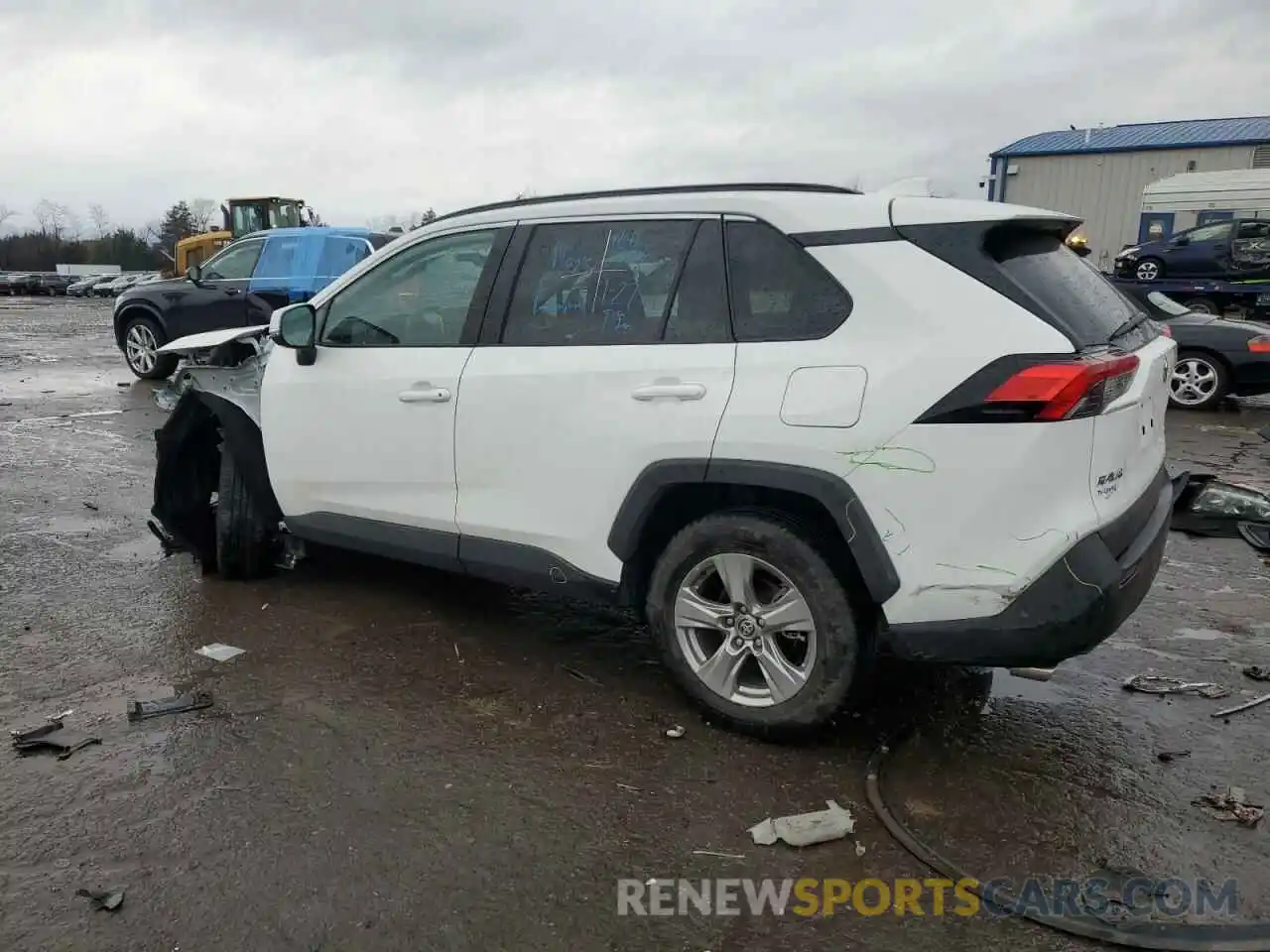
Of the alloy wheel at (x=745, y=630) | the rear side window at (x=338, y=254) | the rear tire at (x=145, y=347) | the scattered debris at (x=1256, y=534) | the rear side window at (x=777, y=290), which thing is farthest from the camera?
the rear tire at (x=145, y=347)

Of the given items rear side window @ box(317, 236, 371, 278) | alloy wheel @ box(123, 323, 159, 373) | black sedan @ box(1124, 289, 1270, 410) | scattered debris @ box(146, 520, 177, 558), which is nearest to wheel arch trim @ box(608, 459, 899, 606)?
scattered debris @ box(146, 520, 177, 558)

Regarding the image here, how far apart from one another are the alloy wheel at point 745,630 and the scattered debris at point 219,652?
6.71ft

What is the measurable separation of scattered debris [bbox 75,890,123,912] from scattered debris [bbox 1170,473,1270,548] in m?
5.83

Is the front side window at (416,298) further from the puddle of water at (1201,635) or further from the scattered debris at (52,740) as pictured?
the puddle of water at (1201,635)

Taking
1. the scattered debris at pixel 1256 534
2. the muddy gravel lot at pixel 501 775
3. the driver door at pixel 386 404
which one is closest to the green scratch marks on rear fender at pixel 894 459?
the muddy gravel lot at pixel 501 775

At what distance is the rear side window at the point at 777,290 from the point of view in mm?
3051

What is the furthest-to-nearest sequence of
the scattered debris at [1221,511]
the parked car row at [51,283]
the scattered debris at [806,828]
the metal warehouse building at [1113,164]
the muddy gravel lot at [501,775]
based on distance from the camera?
1. the parked car row at [51,283]
2. the metal warehouse building at [1113,164]
3. the scattered debris at [1221,511]
4. the scattered debris at [806,828]
5. the muddy gravel lot at [501,775]

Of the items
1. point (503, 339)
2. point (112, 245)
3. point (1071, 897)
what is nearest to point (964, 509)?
point (1071, 897)

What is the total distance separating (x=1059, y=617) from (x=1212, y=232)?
62.9 ft

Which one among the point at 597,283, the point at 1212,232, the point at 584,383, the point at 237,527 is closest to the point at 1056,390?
the point at 584,383

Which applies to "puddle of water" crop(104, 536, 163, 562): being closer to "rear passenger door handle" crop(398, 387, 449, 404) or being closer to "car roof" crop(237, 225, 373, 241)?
"rear passenger door handle" crop(398, 387, 449, 404)

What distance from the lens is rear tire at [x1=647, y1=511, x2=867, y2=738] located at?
3064 mm

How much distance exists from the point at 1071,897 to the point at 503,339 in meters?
2.69

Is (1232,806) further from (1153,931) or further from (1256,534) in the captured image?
(1256,534)
